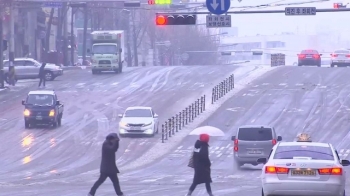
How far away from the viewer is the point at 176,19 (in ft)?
113

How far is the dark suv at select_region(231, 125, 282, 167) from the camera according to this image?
33562 mm

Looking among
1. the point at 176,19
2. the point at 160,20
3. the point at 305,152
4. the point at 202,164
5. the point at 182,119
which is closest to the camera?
the point at 305,152

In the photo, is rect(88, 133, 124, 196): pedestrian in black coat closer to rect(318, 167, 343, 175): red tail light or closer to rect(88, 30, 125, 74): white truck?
rect(318, 167, 343, 175): red tail light

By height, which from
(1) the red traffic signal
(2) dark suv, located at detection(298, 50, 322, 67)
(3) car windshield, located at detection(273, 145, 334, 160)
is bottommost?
(2) dark suv, located at detection(298, 50, 322, 67)

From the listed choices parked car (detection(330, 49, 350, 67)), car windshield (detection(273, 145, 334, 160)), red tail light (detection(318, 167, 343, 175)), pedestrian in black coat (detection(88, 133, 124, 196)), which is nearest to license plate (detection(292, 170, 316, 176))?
red tail light (detection(318, 167, 343, 175))

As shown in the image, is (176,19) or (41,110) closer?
(176,19)

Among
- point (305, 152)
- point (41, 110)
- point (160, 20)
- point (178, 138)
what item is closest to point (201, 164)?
point (305, 152)

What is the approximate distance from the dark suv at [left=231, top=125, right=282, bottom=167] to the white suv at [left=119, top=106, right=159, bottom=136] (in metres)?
10.8

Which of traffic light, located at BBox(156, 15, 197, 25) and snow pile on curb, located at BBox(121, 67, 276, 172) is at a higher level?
traffic light, located at BBox(156, 15, 197, 25)

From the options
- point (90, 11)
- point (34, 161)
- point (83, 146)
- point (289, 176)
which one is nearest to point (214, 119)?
point (83, 146)

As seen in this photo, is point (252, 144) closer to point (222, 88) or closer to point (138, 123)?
point (138, 123)

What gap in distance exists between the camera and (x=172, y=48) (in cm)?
13112

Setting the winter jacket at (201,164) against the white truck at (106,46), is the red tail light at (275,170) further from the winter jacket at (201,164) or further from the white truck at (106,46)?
the white truck at (106,46)

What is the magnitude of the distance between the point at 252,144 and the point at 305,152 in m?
15.8
